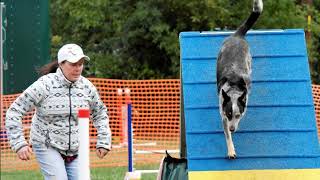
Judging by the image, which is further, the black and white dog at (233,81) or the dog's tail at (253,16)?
the dog's tail at (253,16)

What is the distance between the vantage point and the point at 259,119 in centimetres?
800

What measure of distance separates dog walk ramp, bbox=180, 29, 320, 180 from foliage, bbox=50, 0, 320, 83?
13372 millimetres

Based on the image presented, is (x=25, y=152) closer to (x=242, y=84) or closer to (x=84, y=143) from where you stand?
(x=84, y=143)

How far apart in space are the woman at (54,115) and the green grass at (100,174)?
510 centimetres

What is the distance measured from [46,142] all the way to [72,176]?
0.40 m

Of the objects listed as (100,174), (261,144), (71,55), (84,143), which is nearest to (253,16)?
(261,144)

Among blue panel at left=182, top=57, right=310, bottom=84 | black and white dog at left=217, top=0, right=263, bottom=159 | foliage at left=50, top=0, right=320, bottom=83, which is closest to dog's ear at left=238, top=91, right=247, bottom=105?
black and white dog at left=217, top=0, right=263, bottom=159

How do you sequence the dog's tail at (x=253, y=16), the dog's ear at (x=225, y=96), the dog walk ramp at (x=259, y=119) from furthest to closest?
the dog walk ramp at (x=259, y=119) → the dog's tail at (x=253, y=16) → the dog's ear at (x=225, y=96)

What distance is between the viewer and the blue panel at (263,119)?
26.0 feet

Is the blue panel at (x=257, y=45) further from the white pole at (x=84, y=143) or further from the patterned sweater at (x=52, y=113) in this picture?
the white pole at (x=84, y=143)

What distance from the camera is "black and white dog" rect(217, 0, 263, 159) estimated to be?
23.4 ft

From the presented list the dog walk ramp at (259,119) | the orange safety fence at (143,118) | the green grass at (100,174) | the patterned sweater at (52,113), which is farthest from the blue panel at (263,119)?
the orange safety fence at (143,118)

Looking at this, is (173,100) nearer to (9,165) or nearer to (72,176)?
(9,165)

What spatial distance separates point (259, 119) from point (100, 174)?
16.3 feet
